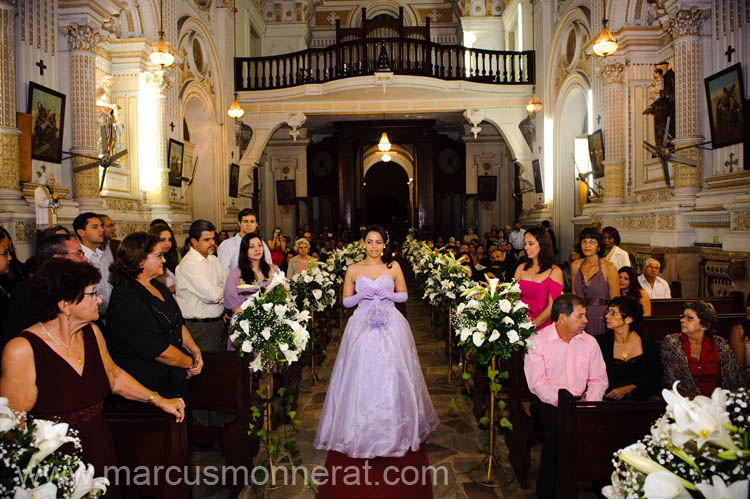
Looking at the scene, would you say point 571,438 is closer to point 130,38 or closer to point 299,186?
point 130,38

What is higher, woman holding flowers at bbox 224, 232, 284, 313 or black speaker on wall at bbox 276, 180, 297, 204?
black speaker on wall at bbox 276, 180, 297, 204

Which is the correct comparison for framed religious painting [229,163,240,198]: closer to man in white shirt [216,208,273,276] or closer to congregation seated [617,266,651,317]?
man in white shirt [216,208,273,276]

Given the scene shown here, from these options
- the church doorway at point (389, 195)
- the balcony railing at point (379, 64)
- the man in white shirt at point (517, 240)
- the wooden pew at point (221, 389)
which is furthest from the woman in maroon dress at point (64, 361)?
the church doorway at point (389, 195)

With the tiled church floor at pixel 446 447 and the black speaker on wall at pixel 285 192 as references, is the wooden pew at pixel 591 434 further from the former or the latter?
the black speaker on wall at pixel 285 192

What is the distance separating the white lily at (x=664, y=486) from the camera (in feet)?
4.30

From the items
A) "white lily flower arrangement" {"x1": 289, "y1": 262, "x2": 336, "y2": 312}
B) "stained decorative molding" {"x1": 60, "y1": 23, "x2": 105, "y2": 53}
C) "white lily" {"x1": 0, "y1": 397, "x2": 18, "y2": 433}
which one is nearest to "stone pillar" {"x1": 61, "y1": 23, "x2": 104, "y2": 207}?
"stained decorative molding" {"x1": 60, "y1": 23, "x2": 105, "y2": 53}

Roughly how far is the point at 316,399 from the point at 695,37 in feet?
24.2

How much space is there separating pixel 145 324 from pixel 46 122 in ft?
17.5

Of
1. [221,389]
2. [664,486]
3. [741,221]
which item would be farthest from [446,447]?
[741,221]

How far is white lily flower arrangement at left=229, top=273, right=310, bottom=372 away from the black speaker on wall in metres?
16.9

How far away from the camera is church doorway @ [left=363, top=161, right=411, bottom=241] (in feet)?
97.1

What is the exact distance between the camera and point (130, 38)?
31.5 ft

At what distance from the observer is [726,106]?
6.82m

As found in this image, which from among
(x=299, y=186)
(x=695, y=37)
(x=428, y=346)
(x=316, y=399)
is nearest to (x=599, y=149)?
(x=695, y=37)
